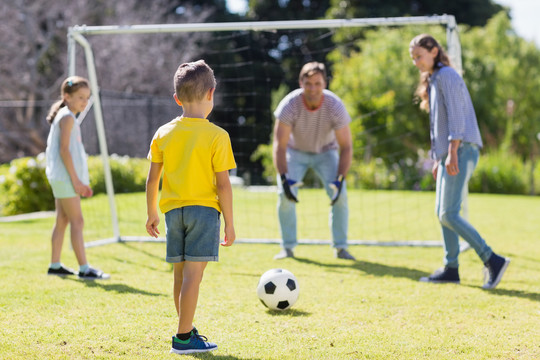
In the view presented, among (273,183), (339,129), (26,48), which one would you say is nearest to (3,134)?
(26,48)

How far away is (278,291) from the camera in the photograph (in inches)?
156

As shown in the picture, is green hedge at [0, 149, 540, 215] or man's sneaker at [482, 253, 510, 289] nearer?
man's sneaker at [482, 253, 510, 289]

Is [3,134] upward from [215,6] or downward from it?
downward

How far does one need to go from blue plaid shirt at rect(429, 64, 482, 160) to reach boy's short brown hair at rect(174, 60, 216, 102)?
2185 mm

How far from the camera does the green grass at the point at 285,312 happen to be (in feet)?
10.5

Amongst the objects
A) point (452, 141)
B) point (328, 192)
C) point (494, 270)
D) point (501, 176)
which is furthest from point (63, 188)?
point (501, 176)

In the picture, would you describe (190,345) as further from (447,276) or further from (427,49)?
(427,49)

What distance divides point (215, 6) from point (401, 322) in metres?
23.0

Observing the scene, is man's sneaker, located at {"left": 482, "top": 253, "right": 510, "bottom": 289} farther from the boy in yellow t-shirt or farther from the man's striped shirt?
the boy in yellow t-shirt

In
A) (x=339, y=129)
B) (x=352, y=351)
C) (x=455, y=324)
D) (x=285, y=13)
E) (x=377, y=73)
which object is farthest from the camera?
(x=285, y=13)

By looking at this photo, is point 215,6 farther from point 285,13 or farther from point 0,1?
point 0,1

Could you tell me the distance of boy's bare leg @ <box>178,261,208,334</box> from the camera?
10.0 ft

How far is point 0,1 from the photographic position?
1730 centimetres

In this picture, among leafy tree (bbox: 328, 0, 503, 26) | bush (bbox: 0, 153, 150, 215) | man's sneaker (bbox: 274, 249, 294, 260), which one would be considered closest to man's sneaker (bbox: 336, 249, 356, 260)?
man's sneaker (bbox: 274, 249, 294, 260)
